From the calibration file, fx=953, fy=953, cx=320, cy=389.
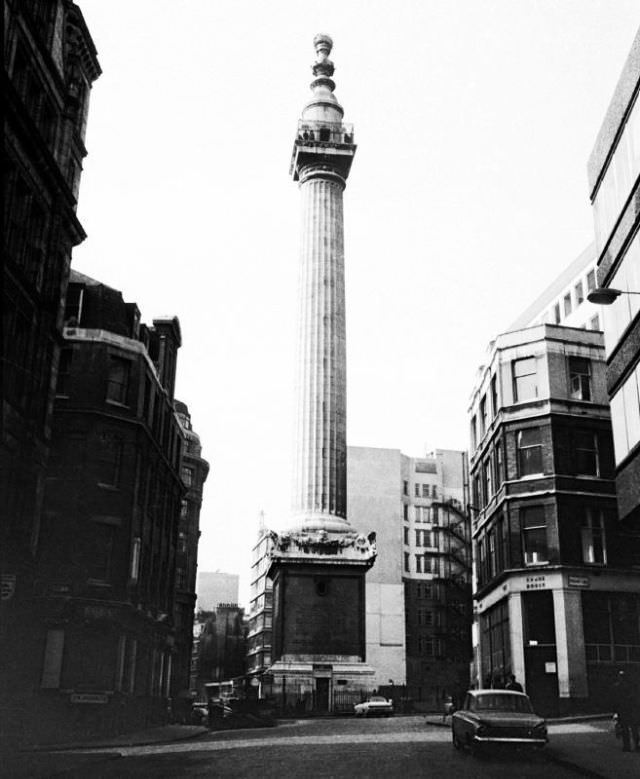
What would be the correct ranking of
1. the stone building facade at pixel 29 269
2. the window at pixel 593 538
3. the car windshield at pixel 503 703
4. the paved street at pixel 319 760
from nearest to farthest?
the paved street at pixel 319 760
the car windshield at pixel 503 703
the stone building facade at pixel 29 269
the window at pixel 593 538

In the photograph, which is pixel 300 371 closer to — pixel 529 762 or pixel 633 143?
pixel 633 143

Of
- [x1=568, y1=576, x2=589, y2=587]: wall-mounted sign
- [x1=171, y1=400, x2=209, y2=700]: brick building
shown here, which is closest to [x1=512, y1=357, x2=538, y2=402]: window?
[x1=568, y1=576, x2=589, y2=587]: wall-mounted sign

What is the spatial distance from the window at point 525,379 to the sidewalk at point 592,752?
63.6 feet

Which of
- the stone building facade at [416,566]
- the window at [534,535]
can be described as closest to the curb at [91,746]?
the window at [534,535]

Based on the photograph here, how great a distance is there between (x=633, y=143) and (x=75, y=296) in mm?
28903

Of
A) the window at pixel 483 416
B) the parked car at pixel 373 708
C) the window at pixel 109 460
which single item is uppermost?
the window at pixel 483 416

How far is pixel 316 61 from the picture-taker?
3250 inches

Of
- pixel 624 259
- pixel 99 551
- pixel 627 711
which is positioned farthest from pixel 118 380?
pixel 627 711

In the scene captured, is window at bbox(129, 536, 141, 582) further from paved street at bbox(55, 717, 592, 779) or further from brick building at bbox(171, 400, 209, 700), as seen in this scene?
brick building at bbox(171, 400, 209, 700)

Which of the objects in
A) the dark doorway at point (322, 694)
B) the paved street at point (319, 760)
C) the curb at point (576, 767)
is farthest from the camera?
the dark doorway at point (322, 694)

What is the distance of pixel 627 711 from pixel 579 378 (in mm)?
28855

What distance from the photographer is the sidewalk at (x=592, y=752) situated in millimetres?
20328

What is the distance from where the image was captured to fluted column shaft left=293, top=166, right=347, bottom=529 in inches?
2640

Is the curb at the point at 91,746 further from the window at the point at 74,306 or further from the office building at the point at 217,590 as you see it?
the office building at the point at 217,590
